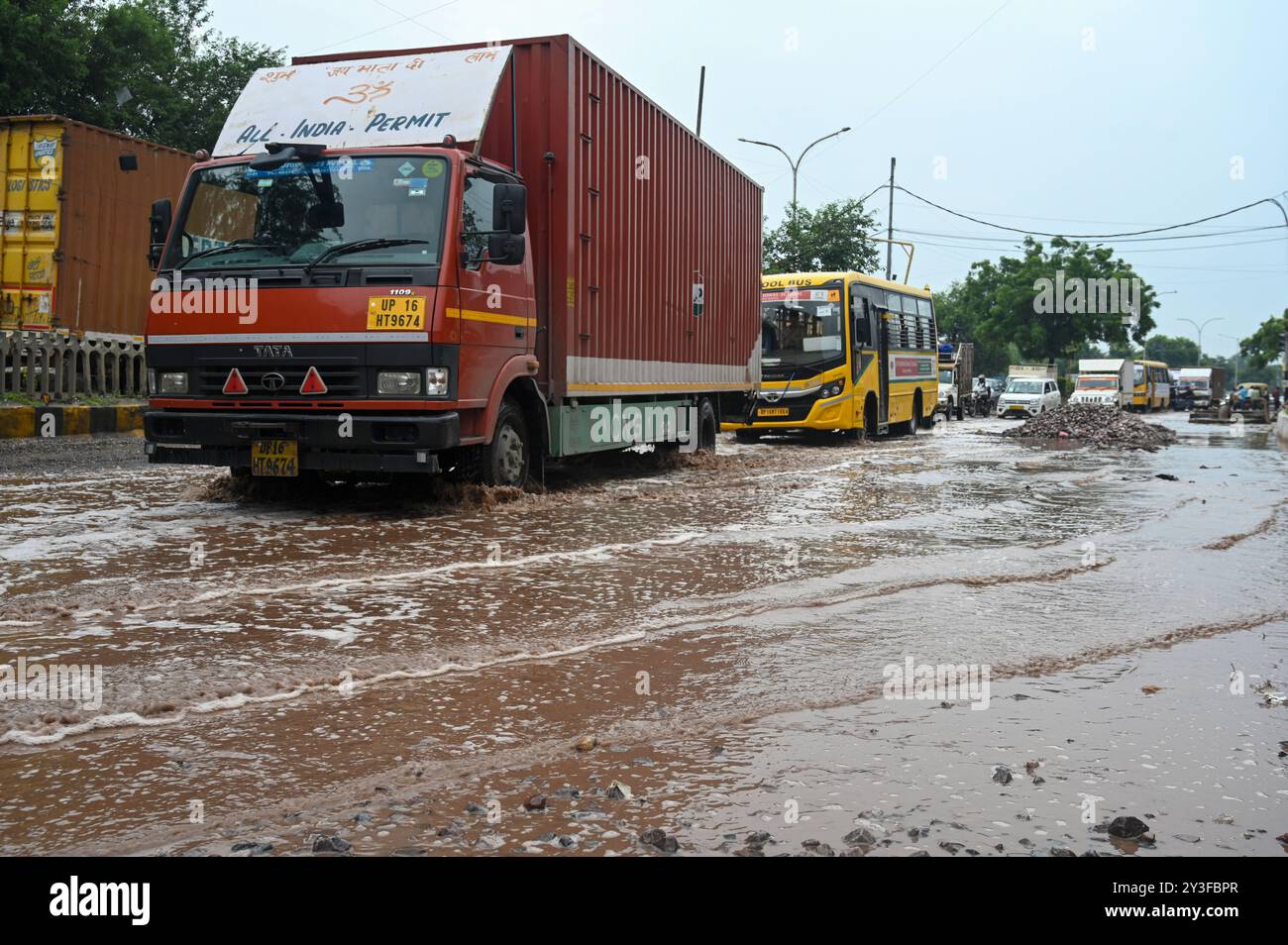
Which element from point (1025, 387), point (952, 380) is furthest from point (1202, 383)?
point (952, 380)

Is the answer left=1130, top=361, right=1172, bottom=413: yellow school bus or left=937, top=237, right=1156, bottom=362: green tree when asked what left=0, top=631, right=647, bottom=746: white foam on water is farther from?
left=937, top=237, right=1156, bottom=362: green tree

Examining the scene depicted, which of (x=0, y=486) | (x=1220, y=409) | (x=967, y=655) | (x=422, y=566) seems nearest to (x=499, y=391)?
(x=422, y=566)

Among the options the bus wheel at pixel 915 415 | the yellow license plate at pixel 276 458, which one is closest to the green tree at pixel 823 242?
the bus wheel at pixel 915 415

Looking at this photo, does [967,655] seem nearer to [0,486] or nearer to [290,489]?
[290,489]

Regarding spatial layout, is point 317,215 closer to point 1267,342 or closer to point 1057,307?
point 1057,307

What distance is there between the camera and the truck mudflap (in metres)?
8.68

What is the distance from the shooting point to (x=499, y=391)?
9.66 m

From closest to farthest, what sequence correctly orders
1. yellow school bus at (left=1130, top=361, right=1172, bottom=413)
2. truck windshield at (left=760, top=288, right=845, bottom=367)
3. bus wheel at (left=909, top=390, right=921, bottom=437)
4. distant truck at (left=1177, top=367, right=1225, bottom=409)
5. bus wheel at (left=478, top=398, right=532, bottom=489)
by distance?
1. bus wheel at (left=478, top=398, right=532, bottom=489)
2. truck windshield at (left=760, top=288, right=845, bottom=367)
3. bus wheel at (left=909, top=390, right=921, bottom=437)
4. yellow school bus at (left=1130, top=361, right=1172, bottom=413)
5. distant truck at (left=1177, top=367, right=1225, bottom=409)

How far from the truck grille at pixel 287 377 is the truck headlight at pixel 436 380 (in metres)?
0.45

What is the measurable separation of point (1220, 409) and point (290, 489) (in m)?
36.7

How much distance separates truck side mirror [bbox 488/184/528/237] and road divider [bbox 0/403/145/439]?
8492 millimetres

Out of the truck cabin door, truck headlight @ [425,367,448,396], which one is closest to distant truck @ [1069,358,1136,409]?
the truck cabin door

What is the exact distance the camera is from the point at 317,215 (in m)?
8.95
